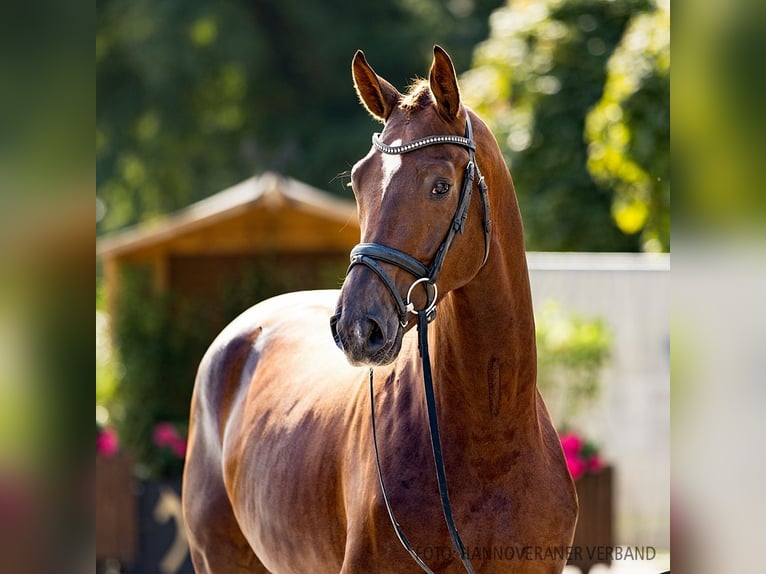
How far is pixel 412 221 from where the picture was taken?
7.67 feet

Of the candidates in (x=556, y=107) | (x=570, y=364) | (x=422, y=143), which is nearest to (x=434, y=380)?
(x=422, y=143)

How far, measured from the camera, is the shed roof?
955cm

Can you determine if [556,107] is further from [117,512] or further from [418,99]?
[418,99]

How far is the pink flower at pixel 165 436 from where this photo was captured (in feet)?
28.0

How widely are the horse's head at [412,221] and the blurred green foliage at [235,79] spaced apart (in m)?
20.0

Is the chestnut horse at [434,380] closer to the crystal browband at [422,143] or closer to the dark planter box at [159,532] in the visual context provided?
the crystal browband at [422,143]

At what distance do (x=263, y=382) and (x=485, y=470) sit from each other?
145cm

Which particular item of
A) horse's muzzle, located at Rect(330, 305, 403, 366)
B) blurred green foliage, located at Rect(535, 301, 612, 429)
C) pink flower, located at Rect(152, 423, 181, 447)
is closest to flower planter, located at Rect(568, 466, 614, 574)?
blurred green foliage, located at Rect(535, 301, 612, 429)

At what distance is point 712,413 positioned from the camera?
45.1 inches

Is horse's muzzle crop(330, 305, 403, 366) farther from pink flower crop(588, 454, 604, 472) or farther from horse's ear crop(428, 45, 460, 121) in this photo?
pink flower crop(588, 454, 604, 472)

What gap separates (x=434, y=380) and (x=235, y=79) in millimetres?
22251

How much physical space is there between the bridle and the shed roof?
22.7 ft

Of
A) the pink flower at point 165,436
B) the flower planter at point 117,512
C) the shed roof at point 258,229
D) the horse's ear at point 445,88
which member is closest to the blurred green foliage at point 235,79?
the shed roof at point 258,229

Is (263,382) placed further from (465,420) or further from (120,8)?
(120,8)
